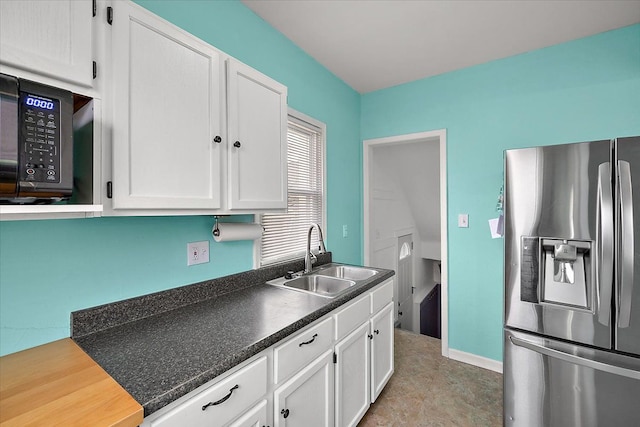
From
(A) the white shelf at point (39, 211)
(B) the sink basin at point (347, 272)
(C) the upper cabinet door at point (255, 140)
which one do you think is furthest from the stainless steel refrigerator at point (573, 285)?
(A) the white shelf at point (39, 211)

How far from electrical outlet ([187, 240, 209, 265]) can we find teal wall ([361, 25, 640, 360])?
2184 millimetres

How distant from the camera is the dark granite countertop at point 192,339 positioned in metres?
0.78

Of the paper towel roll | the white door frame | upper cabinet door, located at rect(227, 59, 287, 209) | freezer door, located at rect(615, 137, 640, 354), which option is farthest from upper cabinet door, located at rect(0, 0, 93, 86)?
the white door frame

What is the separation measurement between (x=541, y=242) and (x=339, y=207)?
1.63 m

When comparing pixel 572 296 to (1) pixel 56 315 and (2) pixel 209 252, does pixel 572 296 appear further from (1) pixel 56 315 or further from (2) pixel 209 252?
(1) pixel 56 315

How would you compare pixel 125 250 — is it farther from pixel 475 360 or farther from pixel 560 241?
pixel 475 360

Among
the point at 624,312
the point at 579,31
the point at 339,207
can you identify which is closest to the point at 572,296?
the point at 624,312

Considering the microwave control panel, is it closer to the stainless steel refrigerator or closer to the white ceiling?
the white ceiling

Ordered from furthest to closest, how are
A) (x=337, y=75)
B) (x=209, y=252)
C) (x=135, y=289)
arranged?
(x=337, y=75) → (x=209, y=252) → (x=135, y=289)

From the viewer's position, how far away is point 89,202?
860mm

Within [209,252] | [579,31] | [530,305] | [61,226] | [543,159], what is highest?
[579,31]

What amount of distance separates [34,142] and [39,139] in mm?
12

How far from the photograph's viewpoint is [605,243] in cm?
132

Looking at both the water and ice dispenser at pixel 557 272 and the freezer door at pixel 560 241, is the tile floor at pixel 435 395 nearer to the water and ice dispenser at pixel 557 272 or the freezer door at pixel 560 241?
the freezer door at pixel 560 241
